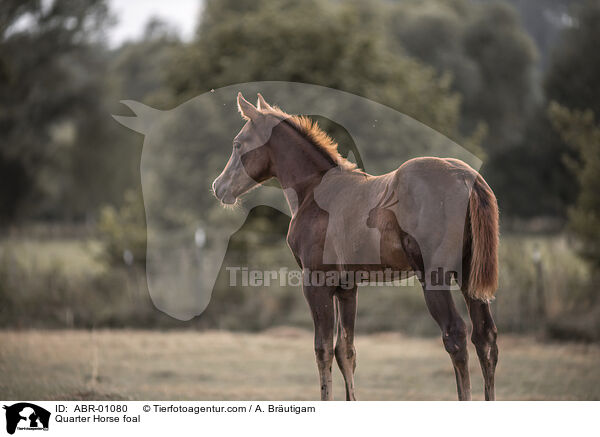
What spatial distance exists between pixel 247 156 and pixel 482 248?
7.36ft

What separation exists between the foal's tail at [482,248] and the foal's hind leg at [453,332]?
0.22 metres

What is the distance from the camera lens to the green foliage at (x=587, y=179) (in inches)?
471

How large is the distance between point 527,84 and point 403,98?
55.5ft

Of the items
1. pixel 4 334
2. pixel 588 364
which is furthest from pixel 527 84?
pixel 4 334

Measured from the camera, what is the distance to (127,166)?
112 ft

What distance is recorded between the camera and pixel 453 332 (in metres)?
4.73

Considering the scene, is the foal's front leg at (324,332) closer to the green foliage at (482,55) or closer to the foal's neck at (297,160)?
the foal's neck at (297,160)

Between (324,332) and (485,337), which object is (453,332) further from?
(324,332)

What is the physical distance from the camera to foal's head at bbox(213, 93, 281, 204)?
229 inches

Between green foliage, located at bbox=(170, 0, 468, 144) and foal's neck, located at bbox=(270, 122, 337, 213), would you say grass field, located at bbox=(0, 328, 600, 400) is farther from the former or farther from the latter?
green foliage, located at bbox=(170, 0, 468, 144)
